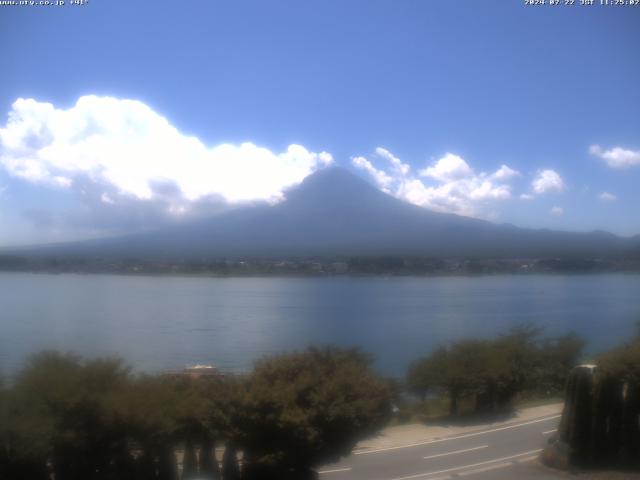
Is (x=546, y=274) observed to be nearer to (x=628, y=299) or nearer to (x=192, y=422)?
(x=628, y=299)

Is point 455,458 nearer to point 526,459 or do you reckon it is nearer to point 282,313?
point 526,459

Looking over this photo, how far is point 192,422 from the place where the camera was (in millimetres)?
9672

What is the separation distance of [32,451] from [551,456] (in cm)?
817

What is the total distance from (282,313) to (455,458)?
29047 millimetres

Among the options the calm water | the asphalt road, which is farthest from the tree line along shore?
the calm water

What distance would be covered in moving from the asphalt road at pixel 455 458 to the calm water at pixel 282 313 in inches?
329

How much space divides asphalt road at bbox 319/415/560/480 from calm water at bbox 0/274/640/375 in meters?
8.35

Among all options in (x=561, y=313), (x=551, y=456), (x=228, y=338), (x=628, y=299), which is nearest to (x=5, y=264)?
(x=228, y=338)

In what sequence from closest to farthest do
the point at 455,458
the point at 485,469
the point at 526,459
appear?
the point at 485,469
the point at 526,459
the point at 455,458

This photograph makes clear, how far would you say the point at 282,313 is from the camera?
4075cm

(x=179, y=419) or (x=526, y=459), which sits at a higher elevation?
(x=179, y=419)

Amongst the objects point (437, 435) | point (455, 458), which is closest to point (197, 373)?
point (437, 435)

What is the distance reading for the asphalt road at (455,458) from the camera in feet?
35.4

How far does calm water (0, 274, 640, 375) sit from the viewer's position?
1073 inches
